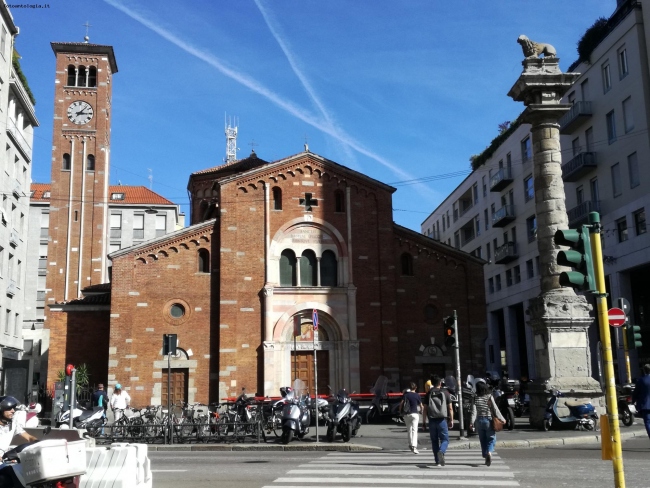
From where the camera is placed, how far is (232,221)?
31094 millimetres

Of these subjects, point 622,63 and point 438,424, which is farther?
point 622,63

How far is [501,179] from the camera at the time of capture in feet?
144

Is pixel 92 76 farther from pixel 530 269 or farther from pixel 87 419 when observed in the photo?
pixel 87 419

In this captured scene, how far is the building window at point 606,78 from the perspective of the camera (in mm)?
31458

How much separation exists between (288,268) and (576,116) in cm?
1607

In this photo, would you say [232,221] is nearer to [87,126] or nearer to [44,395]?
[44,395]

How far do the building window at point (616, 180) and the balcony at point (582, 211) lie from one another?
1193mm

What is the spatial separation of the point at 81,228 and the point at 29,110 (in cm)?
974

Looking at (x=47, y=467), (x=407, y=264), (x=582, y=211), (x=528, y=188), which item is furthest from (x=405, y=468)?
(x=528, y=188)

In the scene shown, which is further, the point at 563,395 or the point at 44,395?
the point at 44,395

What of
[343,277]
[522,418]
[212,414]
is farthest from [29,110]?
[522,418]

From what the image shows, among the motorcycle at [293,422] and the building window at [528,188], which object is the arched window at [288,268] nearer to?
the motorcycle at [293,422]

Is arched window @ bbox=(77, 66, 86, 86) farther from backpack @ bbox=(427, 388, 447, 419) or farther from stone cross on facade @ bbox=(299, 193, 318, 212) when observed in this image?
backpack @ bbox=(427, 388, 447, 419)

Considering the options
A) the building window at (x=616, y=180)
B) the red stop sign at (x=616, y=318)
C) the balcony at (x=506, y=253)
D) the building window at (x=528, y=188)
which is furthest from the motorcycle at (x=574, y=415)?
the balcony at (x=506, y=253)
